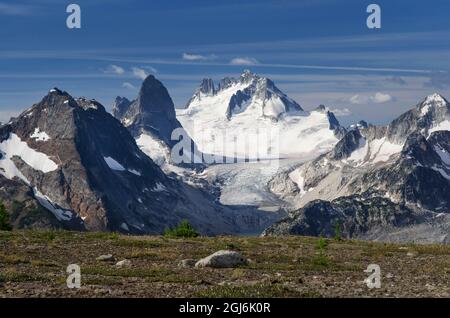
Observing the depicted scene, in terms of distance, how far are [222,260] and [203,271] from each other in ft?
10.4

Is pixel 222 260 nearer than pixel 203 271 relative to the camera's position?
No

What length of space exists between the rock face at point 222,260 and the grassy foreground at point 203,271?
0.94 m

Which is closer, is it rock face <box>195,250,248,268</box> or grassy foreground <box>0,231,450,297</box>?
grassy foreground <box>0,231,450,297</box>

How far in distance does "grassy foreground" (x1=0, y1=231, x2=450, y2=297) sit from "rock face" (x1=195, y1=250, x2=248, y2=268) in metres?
0.94

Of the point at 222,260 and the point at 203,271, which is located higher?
the point at 222,260

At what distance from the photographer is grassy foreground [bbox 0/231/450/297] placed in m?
30.2

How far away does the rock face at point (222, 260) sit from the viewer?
136 ft

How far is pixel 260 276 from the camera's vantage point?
1470 inches

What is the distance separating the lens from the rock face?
4150cm

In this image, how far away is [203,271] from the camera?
39062mm
